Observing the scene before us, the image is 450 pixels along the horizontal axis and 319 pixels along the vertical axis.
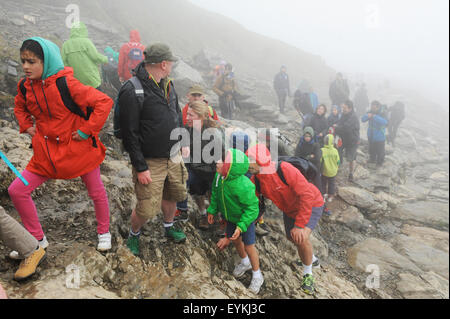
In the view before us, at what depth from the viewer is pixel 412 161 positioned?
17.0 meters

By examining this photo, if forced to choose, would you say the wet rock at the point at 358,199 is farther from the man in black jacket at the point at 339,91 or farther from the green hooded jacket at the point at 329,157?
the man in black jacket at the point at 339,91

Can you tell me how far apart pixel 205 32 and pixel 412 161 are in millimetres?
26973

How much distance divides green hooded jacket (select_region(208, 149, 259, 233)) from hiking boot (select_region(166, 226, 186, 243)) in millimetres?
909

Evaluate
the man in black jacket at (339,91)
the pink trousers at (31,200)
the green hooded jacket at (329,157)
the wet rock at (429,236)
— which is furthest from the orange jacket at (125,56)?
the man in black jacket at (339,91)

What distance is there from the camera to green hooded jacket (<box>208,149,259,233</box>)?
3.72m

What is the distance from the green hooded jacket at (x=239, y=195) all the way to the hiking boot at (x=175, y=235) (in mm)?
909

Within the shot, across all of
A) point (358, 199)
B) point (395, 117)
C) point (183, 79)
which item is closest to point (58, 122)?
point (358, 199)

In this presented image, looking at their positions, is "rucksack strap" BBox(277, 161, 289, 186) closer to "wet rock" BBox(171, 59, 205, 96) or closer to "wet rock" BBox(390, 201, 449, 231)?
"wet rock" BBox(390, 201, 449, 231)

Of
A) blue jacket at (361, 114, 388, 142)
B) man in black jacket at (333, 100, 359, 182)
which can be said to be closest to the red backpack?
man in black jacket at (333, 100, 359, 182)

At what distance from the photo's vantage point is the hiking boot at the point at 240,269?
14.8 ft

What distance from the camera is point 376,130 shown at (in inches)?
449

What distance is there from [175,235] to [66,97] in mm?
2552

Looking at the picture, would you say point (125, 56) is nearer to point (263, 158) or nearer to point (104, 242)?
point (263, 158)
